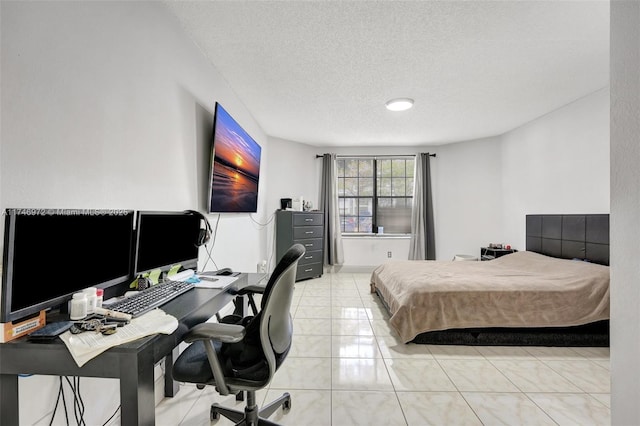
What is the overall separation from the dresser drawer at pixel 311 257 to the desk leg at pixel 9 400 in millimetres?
4052

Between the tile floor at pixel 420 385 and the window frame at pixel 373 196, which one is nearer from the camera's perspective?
the tile floor at pixel 420 385

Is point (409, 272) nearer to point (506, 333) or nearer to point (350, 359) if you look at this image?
point (506, 333)

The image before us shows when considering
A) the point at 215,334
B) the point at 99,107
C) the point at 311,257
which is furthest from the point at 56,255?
the point at 311,257

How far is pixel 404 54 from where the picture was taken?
8.12 feet

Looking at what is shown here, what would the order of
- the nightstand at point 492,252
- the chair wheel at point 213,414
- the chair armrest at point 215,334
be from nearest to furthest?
the chair armrest at point 215,334
the chair wheel at point 213,414
the nightstand at point 492,252

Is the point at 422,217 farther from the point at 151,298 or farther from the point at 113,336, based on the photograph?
the point at 113,336

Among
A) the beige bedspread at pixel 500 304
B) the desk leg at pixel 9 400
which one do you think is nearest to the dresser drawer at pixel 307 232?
the beige bedspread at pixel 500 304

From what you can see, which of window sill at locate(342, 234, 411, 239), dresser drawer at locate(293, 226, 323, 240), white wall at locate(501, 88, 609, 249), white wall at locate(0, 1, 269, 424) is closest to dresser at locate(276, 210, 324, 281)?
dresser drawer at locate(293, 226, 323, 240)

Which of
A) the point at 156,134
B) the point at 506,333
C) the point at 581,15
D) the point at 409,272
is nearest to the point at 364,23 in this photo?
the point at 581,15

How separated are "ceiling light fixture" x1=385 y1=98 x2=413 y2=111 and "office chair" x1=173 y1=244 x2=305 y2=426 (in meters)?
2.73

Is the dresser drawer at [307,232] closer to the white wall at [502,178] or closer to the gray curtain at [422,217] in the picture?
the white wall at [502,178]

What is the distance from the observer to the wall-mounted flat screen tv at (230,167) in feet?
8.19

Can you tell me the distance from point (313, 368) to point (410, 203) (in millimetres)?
4372

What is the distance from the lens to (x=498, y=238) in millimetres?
5105
